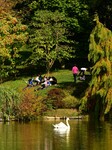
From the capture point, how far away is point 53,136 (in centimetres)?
4312

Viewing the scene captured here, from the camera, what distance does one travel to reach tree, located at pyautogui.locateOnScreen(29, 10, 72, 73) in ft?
221

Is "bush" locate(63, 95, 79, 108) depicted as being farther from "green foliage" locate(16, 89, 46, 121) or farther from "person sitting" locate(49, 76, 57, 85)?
"person sitting" locate(49, 76, 57, 85)

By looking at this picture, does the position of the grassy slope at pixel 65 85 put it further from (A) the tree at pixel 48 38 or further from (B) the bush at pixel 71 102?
(A) the tree at pixel 48 38

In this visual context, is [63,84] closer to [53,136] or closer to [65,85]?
[65,85]

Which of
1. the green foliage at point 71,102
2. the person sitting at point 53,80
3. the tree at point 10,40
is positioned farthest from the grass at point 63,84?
the green foliage at point 71,102

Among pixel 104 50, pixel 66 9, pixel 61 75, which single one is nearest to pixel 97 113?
pixel 104 50

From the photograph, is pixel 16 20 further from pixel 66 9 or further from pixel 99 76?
pixel 99 76

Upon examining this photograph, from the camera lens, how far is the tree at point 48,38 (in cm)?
6725

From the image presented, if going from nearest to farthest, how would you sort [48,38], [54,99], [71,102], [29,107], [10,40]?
[29,107], [71,102], [54,99], [10,40], [48,38]

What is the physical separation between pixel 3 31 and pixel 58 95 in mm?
11420

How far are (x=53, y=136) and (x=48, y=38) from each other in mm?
25340

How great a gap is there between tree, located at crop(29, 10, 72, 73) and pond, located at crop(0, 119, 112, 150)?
15684 millimetres

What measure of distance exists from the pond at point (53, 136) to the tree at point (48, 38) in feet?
51.5

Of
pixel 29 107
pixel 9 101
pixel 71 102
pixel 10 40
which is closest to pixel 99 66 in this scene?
pixel 71 102
